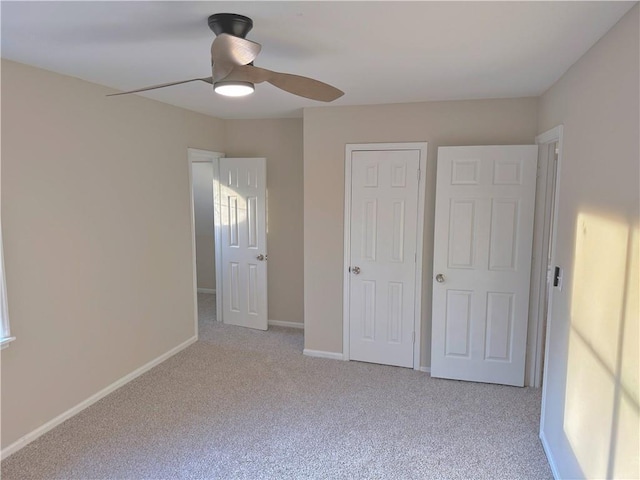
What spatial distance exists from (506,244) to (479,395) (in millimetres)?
1222

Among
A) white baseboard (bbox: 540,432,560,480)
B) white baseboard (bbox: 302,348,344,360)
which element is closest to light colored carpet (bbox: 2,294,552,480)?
white baseboard (bbox: 540,432,560,480)

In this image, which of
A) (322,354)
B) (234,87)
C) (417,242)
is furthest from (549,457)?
(234,87)

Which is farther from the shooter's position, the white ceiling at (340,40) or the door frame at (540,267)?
the door frame at (540,267)

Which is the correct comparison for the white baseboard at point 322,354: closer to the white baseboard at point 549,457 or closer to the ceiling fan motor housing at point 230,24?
the white baseboard at point 549,457

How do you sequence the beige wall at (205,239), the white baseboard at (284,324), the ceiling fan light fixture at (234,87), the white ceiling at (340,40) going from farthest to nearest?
the beige wall at (205,239), the white baseboard at (284,324), the ceiling fan light fixture at (234,87), the white ceiling at (340,40)

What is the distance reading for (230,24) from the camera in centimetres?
177

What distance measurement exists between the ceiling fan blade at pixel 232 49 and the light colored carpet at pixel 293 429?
2175 millimetres

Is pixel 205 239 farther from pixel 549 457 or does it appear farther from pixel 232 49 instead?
pixel 549 457

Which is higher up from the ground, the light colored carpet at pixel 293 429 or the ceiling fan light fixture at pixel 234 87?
the ceiling fan light fixture at pixel 234 87

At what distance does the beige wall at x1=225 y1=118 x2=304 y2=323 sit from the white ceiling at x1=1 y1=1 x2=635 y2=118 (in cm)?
156

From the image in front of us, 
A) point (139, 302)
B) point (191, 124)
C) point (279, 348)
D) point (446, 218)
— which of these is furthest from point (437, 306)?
point (191, 124)

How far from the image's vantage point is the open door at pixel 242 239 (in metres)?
4.65

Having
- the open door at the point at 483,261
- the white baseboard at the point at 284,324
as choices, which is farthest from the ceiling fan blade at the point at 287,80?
the white baseboard at the point at 284,324

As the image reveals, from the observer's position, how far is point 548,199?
3.25 m
